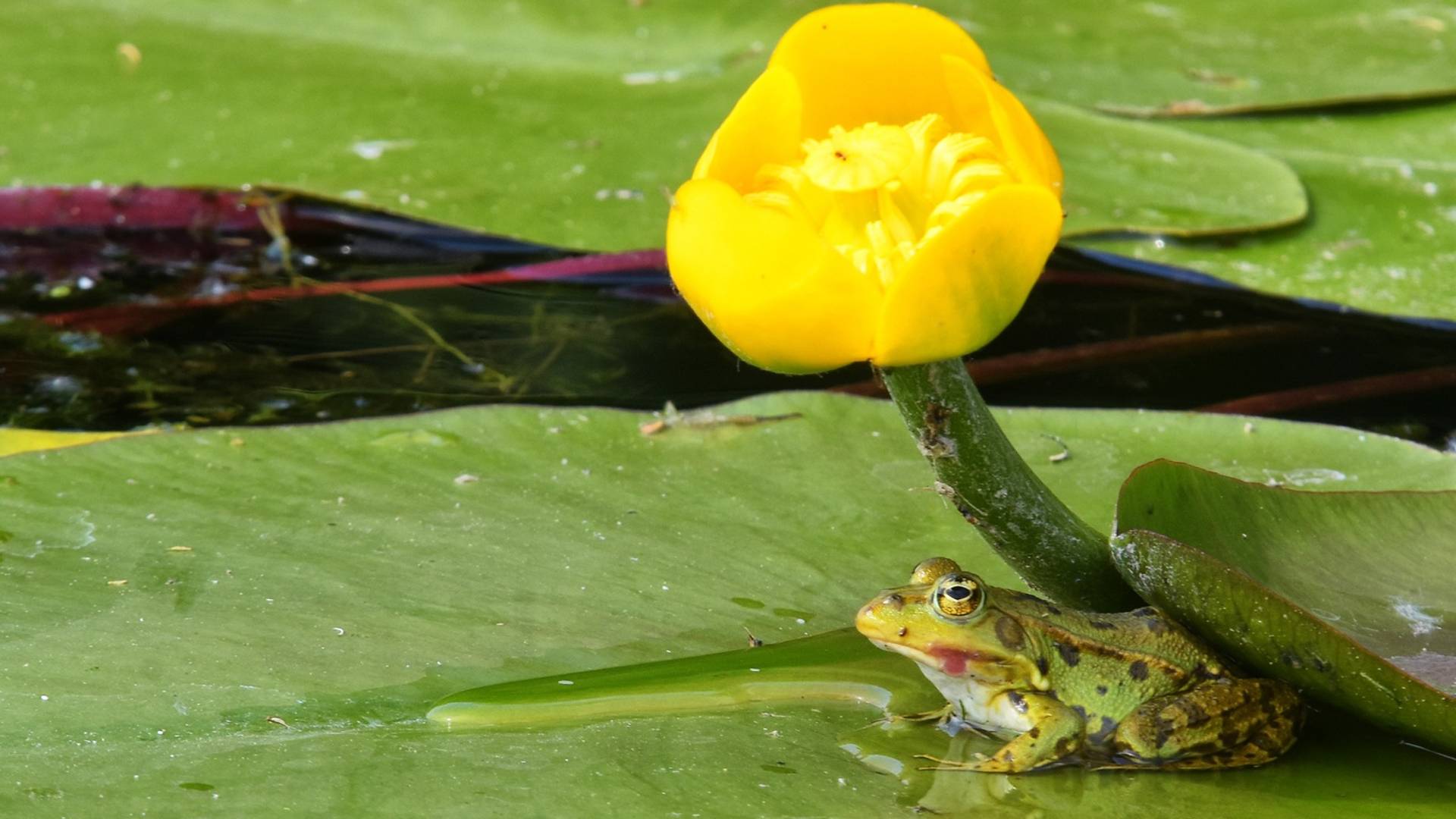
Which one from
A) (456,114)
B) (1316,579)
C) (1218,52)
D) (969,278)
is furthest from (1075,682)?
(1218,52)

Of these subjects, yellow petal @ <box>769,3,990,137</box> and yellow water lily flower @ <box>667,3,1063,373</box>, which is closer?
yellow water lily flower @ <box>667,3,1063,373</box>

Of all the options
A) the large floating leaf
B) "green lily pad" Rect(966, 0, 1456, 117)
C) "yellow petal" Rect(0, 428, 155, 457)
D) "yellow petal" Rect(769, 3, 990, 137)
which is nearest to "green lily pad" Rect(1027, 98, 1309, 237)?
"green lily pad" Rect(966, 0, 1456, 117)

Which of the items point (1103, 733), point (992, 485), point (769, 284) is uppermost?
point (769, 284)

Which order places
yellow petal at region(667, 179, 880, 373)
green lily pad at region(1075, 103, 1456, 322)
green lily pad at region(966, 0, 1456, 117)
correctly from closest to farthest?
yellow petal at region(667, 179, 880, 373)
green lily pad at region(1075, 103, 1456, 322)
green lily pad at region(966, 0, 1456, 117)

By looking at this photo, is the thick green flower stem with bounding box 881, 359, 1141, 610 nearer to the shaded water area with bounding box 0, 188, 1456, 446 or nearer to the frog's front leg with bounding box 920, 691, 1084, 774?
the frog's front leg with bounding box 920, 691, 1084, 774

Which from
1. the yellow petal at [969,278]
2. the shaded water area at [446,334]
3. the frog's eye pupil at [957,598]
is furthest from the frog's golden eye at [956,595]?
the shaded water area at [446,334]

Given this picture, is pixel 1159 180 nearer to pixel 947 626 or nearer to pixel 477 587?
pixel 947 626

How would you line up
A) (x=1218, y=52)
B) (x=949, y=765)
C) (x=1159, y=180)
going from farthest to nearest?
1. (x=1218, y=52)
2. (x=1159, y=180)
3. (x=949, y=765)
